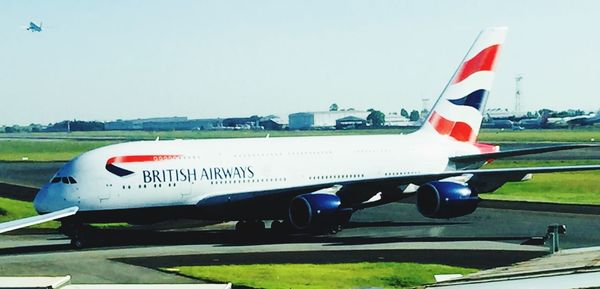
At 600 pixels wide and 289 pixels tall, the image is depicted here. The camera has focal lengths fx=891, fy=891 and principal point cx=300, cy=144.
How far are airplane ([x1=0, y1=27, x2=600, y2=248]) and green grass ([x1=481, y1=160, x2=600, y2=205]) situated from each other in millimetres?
11451

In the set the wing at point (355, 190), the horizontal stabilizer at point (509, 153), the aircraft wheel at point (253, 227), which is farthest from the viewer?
the horizontal stabilizer at point (509, 153)

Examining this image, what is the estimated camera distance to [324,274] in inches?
1205

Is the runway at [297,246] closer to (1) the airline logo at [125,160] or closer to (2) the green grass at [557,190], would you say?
(1) the airline logo at [125,160]

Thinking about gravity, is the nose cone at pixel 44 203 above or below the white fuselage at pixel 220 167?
below

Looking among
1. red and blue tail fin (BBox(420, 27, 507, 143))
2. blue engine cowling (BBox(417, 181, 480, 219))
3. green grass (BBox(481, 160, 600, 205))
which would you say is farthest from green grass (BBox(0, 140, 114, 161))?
blue engine cowling (BBox(417, 181, 480, 219))

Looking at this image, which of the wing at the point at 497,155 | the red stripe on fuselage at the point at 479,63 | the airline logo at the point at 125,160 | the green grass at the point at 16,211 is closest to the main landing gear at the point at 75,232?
the airline logo at the point at 125,160

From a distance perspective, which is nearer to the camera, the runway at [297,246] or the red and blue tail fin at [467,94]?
the runway at [297,246]

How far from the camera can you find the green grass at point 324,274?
2885 centimetres

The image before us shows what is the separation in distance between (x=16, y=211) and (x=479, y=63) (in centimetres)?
2969

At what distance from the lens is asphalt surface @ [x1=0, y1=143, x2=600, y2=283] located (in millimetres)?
33156

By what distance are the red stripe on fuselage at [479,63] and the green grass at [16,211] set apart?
926 inches

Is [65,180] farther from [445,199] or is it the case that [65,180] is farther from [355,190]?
[445,199]

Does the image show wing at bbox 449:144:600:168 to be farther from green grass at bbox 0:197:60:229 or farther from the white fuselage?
green grass at bbox 0:197:60:229

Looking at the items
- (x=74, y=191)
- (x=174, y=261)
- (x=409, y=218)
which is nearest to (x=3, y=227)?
(x=174, y=261)
